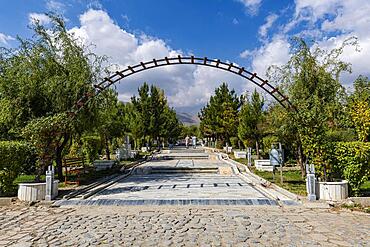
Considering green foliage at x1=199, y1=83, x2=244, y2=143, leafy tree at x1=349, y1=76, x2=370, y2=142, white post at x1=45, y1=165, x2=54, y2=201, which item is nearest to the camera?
Answer: white post at x1=45, y1=165, x2=54, y2=201

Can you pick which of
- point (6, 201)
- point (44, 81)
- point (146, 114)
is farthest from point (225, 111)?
point (6, 201)

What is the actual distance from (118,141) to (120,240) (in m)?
26.9

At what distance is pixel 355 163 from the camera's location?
→ 7.83 m

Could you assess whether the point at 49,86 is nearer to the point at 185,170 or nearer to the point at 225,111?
the point at 185,170

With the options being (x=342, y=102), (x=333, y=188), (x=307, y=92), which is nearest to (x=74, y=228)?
(x=333, y=188)

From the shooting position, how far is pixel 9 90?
1085 centimetres

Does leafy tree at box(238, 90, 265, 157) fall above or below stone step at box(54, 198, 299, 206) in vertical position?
above

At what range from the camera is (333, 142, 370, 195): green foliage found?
774 centimetres

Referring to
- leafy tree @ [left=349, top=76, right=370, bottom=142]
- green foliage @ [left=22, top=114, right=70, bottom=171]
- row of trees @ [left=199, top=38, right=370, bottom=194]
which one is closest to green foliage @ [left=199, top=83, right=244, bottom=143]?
row of trees @ [left=199, top=38, right=370, bottom=194]

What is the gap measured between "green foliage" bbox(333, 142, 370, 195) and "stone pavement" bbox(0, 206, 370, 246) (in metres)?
1.40

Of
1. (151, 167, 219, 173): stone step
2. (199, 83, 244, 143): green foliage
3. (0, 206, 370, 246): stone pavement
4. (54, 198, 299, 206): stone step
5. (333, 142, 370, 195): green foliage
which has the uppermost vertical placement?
(199, 83, 244, 143): green foliage

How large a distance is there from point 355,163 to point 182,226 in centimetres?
489

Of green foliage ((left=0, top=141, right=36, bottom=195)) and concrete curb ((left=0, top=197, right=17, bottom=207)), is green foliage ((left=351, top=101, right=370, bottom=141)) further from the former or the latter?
concrete curb ((left=0, top=197, right=17, bottom=207))

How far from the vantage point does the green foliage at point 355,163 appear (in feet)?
25.4
